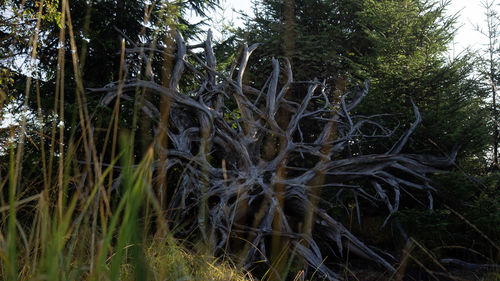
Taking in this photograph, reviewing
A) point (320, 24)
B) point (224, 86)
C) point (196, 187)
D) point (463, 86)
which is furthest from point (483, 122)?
point (320, 24)

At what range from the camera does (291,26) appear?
1123 cm

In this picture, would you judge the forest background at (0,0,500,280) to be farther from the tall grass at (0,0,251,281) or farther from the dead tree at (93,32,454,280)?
the tall grass at (0,0,251,281)

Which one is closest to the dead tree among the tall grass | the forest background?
the forest background

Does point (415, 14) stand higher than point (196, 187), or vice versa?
point (415, 14)

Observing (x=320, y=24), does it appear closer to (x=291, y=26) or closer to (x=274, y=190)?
(x=291, y=26)

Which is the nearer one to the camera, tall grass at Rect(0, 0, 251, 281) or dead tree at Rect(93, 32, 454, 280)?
tall grass at Rect(0, 0, 251, 281)

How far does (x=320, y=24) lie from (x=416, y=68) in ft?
15.2

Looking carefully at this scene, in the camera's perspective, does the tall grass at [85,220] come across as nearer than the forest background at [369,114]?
Yes

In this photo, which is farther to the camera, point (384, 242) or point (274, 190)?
point (384, 242)

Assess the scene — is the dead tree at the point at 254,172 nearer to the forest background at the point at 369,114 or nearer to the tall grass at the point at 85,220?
the forest background at the point at 369,114

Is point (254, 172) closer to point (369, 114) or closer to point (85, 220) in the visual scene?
point (369, 114)

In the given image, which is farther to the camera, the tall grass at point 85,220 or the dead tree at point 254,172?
the dead tree at point 254,172

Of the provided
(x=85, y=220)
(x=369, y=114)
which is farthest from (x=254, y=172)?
(x=85, y=220)

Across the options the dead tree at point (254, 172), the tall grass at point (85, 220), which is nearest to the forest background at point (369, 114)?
the dead tree at point (254, 172)
